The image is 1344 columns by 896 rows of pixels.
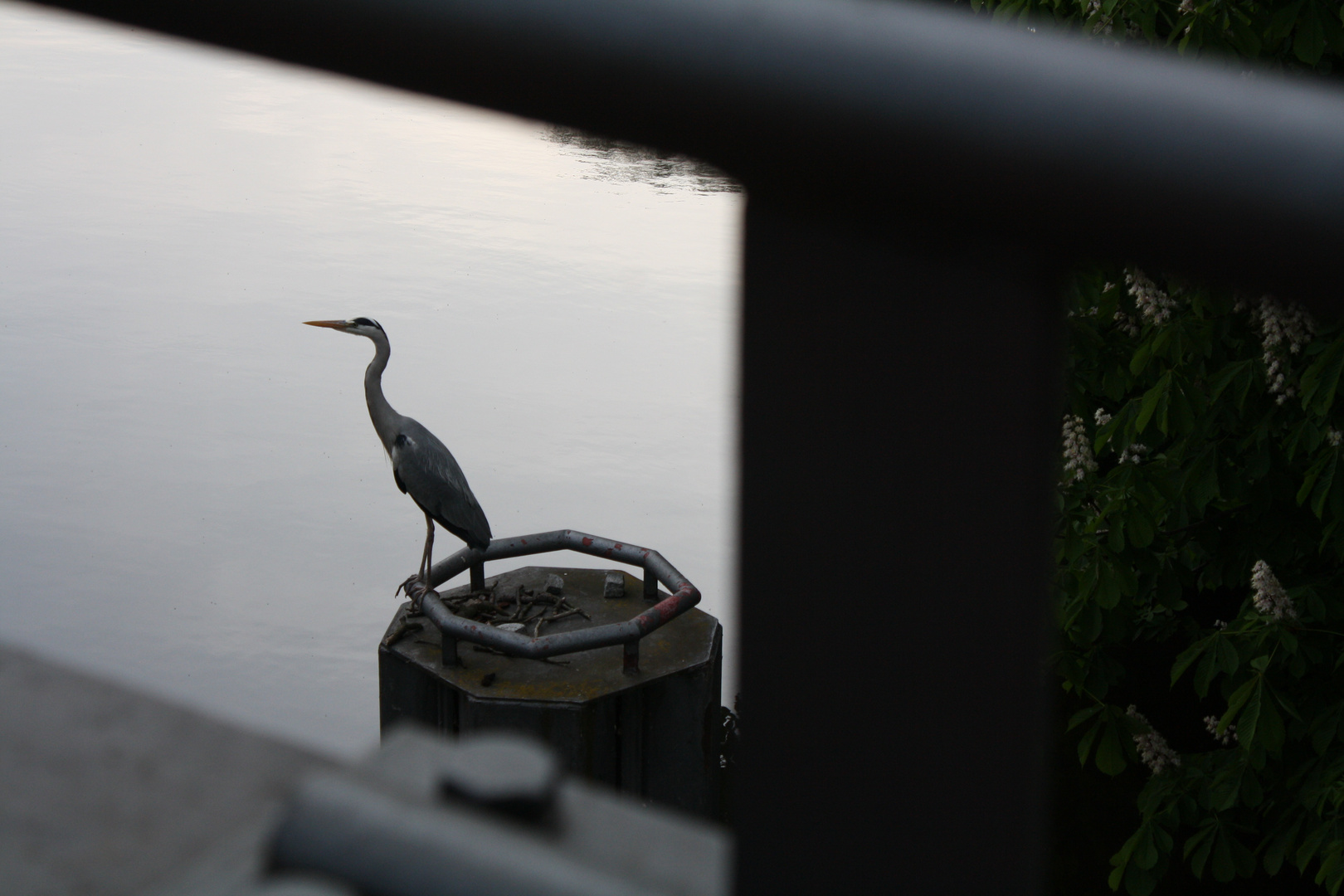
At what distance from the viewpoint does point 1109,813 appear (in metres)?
5.12

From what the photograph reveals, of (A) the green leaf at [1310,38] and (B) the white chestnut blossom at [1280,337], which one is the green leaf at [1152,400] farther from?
(A) the green leaf at [1310,38]

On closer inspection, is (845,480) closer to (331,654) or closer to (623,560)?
(623,560)

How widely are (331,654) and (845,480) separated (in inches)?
264

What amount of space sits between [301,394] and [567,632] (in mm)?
4244

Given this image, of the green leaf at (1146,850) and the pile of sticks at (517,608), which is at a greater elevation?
the green leaf at (1146,850)

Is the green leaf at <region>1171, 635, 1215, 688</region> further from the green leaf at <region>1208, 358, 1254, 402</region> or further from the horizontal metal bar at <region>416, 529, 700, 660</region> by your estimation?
the horizontal metal bar at <region>416, 529, 700, 660</region>

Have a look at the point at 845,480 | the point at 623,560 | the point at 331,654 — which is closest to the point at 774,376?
the point at 845,480

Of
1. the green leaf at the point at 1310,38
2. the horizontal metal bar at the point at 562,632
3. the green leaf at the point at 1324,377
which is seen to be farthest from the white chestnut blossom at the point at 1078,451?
the horizontal metal bar at the point at 562,632

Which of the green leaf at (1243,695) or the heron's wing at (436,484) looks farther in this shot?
the heron's wing at (436,484)

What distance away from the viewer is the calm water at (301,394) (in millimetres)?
6844

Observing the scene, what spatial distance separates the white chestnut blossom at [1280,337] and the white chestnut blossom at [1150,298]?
0.55ft

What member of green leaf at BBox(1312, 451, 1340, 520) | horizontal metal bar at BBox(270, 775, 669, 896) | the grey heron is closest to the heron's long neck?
the grey heron

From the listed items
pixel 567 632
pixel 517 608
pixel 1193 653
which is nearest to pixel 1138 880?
pixel 1193 653

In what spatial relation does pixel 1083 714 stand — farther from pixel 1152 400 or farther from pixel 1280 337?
pixel 1280 337
